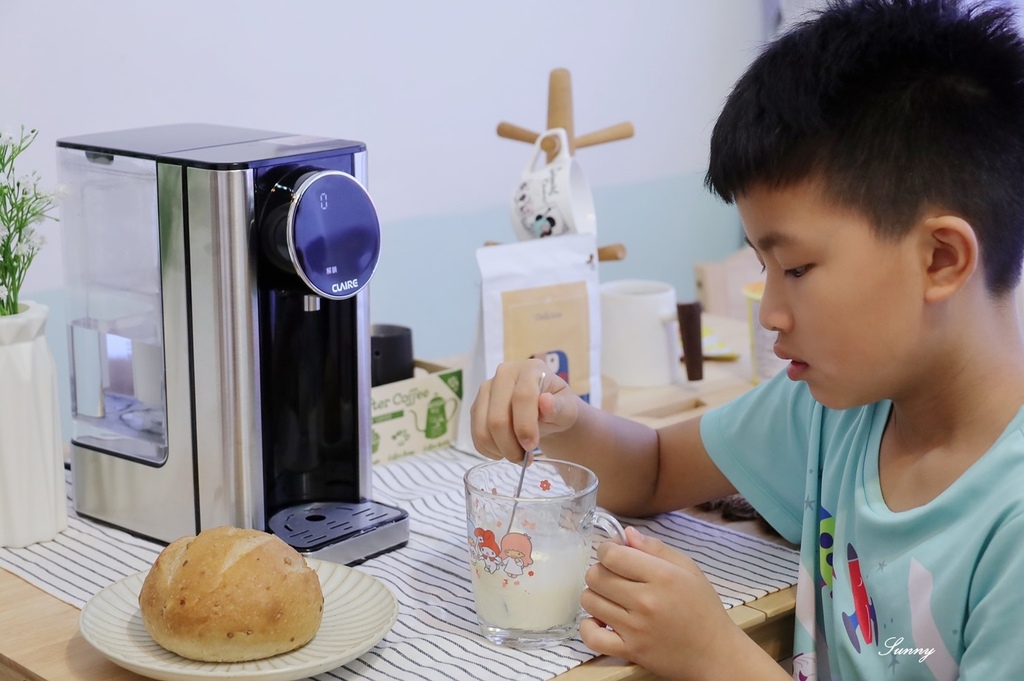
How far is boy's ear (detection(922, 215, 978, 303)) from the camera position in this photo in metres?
0.78

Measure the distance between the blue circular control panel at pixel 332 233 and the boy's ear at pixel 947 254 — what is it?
421mm

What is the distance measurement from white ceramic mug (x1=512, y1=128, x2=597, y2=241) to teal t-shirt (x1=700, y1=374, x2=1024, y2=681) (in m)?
0.35

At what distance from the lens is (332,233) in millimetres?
921

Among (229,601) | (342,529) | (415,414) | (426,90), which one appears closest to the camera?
(229,601)

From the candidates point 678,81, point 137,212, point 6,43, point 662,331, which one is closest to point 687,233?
point 678,81

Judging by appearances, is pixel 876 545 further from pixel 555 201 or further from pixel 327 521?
pixel 555 201

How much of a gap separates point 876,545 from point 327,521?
44cm

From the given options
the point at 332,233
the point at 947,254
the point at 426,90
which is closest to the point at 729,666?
the point at 947,254

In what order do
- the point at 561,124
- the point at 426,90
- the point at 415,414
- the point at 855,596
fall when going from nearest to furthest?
the point at 855,596, the point at 415,414, the point at 561,124, the point at 426,90

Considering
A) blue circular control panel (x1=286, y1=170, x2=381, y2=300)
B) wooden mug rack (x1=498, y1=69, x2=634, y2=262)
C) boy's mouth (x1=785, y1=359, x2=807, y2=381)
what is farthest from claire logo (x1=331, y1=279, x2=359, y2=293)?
wooden mug rack (x1=498, y1=69, x2=634, y2=262)

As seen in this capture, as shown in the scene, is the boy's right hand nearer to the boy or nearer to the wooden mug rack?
the boy

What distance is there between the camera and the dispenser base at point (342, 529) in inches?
37.3

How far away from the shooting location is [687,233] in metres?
2.33

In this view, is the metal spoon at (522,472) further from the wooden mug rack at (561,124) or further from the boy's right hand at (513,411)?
the wooden mug rack at (561,124)
